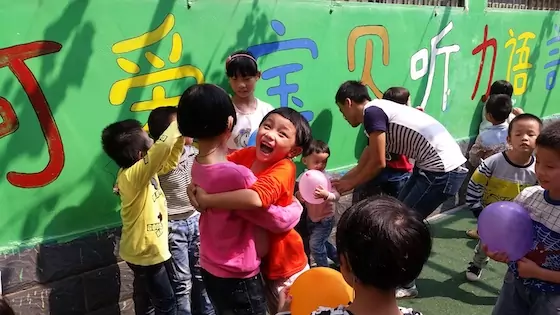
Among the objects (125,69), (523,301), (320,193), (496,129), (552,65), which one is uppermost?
(125,69)

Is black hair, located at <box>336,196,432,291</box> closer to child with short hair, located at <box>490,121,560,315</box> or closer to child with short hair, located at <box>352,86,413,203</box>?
child with short hair, located at <box>490,121,560,315</box>

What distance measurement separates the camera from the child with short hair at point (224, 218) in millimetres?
2088

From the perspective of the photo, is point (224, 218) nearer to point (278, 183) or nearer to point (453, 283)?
point (278, 183)

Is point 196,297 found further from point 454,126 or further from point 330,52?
point 454,126

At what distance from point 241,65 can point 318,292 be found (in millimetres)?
2059

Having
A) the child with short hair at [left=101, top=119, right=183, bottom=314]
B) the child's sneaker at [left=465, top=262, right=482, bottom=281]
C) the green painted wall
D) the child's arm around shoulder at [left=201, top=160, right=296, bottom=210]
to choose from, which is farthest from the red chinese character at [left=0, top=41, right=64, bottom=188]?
the child's sneaker at [left=465, top=262, right=482, bottom=281]

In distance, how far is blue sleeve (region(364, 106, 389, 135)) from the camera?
3496 mm

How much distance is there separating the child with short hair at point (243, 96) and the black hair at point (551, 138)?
1.81 meters

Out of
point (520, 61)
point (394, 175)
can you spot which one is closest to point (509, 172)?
point (394, 175)

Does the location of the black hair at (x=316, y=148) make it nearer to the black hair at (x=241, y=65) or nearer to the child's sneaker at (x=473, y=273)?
the black hair at (x=241, y=65)

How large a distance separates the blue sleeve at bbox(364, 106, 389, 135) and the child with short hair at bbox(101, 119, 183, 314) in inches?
50.5

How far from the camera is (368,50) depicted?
4859 millimetres

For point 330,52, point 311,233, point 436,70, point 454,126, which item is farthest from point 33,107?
point 454,126

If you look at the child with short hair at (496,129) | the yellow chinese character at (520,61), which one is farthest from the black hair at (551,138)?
the yellow chinese character at (520,61)
